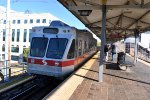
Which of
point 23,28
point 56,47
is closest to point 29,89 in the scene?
point 56,47

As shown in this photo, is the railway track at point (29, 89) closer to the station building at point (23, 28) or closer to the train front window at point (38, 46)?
the train front window at point (38, 46)

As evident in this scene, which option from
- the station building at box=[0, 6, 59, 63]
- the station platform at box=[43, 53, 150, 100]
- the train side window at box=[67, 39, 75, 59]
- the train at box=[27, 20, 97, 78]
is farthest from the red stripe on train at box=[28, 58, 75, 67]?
the station building at box=[0, 6, 59, 63]

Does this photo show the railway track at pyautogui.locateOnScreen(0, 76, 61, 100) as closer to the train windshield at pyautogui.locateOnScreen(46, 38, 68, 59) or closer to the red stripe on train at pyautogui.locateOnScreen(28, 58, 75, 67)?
the red stripe on train at pyautogui.locateOnScreen(28, 58, 75, 67)

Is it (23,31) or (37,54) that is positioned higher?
(23,31)

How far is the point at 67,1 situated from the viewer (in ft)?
44.2

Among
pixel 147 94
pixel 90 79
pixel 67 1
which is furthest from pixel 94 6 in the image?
pixel 147 94

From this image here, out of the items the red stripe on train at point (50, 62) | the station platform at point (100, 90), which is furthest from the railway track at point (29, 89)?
the station platform at point (100, 90)

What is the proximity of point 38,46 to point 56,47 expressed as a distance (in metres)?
1.04

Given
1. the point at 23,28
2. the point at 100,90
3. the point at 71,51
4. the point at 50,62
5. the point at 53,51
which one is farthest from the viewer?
the point at 23,28

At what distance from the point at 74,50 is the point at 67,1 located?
2.81 metres

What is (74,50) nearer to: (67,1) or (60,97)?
(67,1)

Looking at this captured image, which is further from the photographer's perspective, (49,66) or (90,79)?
(49,66)

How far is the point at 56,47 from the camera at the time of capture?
46.8 ft

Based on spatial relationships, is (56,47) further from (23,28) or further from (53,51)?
(23,28)
